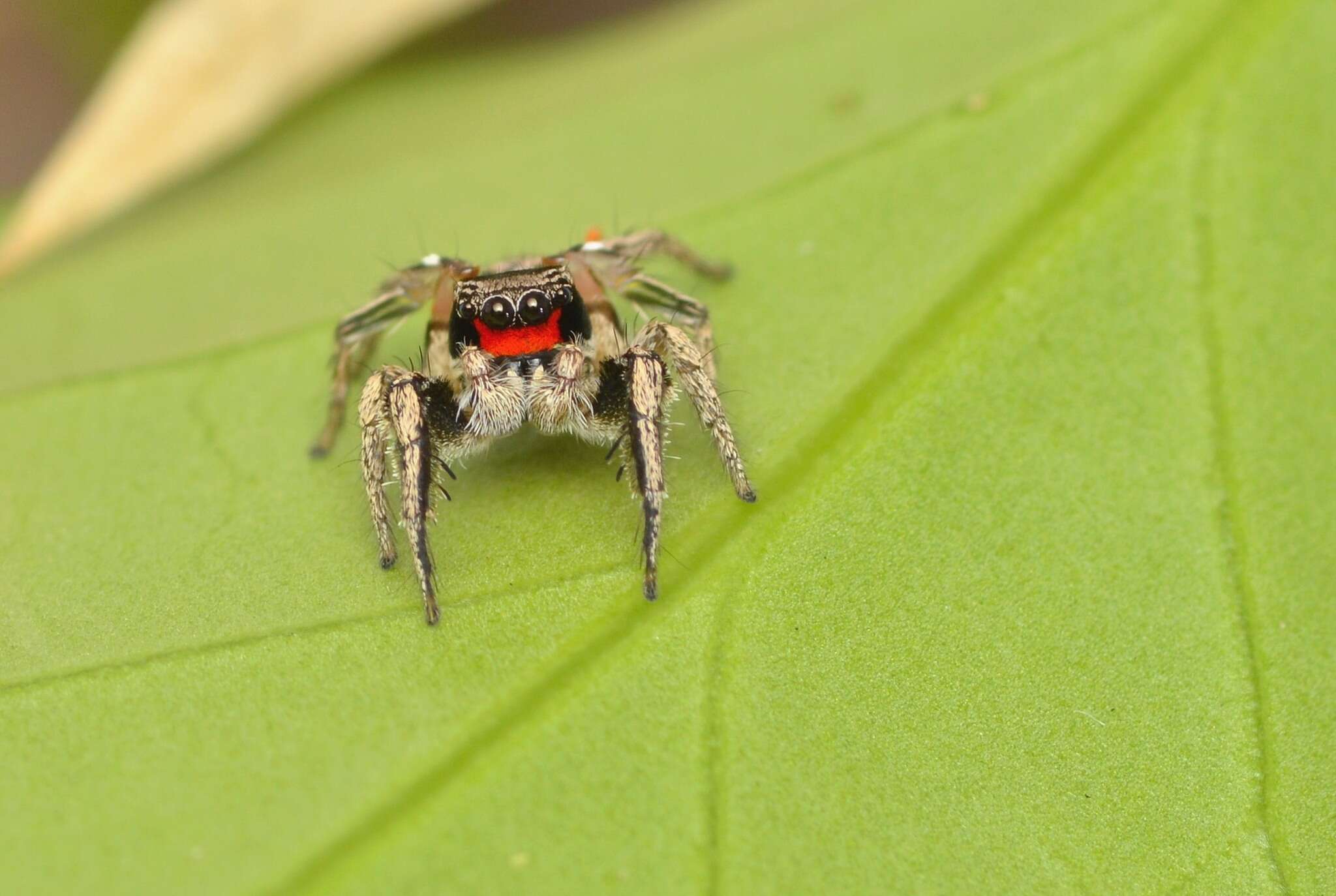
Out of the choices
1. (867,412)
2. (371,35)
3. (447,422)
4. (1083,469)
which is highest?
(371,35)

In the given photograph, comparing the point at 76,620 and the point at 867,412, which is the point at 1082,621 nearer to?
the point at 867,412

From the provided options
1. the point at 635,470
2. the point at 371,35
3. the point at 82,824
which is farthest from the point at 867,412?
the point at 371,35

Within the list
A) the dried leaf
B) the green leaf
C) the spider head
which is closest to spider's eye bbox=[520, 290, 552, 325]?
the spider head

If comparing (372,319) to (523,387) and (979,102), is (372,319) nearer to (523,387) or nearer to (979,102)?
(523,387)

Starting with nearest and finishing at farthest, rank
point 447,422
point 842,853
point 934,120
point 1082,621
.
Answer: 1. point 842,853
2. point 1082,621
3. point 447,422
4. point 934,120

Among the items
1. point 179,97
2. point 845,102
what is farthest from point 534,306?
point 179,97

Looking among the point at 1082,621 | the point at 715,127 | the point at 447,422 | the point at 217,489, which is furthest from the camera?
the point at 715,127

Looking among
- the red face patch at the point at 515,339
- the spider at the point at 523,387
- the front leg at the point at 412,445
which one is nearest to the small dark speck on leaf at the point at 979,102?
the spider at the point at 523,387
